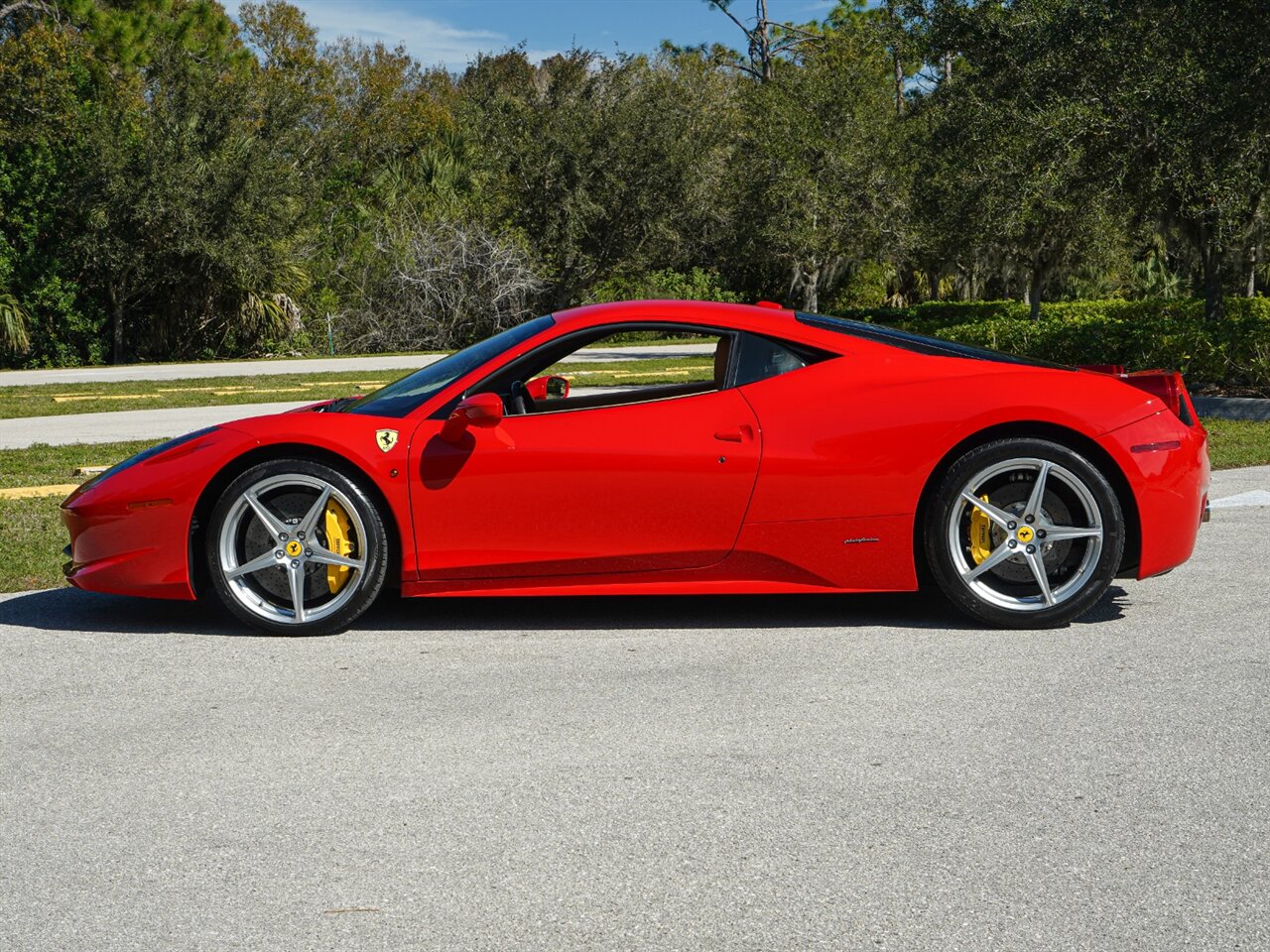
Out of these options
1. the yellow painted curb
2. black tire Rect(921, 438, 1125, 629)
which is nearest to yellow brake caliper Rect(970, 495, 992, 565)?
black tire Rect(921, 438, 1125, 629)

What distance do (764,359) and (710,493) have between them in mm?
600

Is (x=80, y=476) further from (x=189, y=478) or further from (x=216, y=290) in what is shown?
(x=216, y=290)

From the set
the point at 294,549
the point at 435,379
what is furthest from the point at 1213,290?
the point at 294,549

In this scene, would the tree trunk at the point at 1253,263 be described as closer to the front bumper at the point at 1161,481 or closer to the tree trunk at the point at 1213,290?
the tree trunk at the point at 1213,290

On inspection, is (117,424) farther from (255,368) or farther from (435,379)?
(255,368)

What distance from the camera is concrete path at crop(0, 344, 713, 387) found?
928 inches

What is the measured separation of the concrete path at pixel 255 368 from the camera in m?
23.6

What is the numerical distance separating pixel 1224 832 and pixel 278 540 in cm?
354

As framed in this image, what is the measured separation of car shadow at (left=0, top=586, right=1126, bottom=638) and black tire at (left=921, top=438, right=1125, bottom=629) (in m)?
0.22

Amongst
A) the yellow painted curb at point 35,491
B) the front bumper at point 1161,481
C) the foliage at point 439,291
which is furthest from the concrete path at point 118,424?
the foliage at point 439,291

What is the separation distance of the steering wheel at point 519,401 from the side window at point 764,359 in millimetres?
853

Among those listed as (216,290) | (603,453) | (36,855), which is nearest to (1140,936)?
(36,855)

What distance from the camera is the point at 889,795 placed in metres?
3.60

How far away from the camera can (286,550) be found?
537cm
